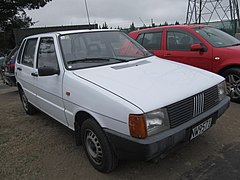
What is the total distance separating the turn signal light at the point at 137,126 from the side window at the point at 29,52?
2.73 m

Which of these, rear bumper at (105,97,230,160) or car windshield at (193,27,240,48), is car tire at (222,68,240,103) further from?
rear bumper at (105,97,230,160)

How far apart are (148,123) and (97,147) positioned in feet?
2.67

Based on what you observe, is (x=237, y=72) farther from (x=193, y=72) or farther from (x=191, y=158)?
(x=191, y=158)

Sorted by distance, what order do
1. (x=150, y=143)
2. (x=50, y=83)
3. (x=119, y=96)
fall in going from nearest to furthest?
(x=150, y=143) < (x=119, y=96) < (x=50, y=83)

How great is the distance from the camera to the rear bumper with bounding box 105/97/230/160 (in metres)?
2.15

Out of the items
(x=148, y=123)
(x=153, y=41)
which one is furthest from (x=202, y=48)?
(x=148, y=123)

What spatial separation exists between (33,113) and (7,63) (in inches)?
129

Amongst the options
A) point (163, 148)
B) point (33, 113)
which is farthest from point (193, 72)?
point (33, 113)

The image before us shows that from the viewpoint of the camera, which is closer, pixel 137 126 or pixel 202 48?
pixel 137 126

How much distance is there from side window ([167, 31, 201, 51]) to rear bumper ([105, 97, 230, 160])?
11.2 feet

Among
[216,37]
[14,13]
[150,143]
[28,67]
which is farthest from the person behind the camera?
[14,13]

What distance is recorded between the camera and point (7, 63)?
24.8ft

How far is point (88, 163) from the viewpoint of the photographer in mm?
3039

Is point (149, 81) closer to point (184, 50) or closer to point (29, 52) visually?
point (29, 52)
